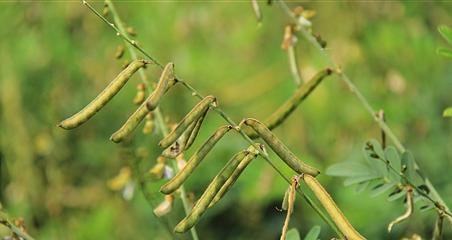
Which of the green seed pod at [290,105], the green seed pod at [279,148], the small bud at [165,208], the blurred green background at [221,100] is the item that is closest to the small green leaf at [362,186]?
the green seed pod at [290,105]

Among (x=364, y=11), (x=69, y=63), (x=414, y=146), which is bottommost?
(x=414, y=146)

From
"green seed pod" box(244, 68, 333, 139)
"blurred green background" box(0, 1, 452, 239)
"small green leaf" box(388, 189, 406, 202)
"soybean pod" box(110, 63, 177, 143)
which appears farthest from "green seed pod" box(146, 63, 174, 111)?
"blurred green background" box(0, 1, 452, 239)

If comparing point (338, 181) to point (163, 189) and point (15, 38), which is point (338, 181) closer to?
point (15, 38)

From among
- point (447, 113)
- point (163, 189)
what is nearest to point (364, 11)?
point (447, 113)

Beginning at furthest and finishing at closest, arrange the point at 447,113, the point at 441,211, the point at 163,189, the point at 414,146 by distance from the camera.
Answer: the point at 414,146 → the point at 447,113 → the point at 441,211 → the point at 163,189

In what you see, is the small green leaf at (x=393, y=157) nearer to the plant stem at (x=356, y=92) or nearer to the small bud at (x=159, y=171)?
the plant stem at (x=356, y=92)

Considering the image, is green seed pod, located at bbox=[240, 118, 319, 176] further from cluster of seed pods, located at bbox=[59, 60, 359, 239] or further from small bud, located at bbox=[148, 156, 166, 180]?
small bud, located at bbox=[148, 156, 166, 180]

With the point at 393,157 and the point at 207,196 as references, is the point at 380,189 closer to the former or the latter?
the point at 393,157
